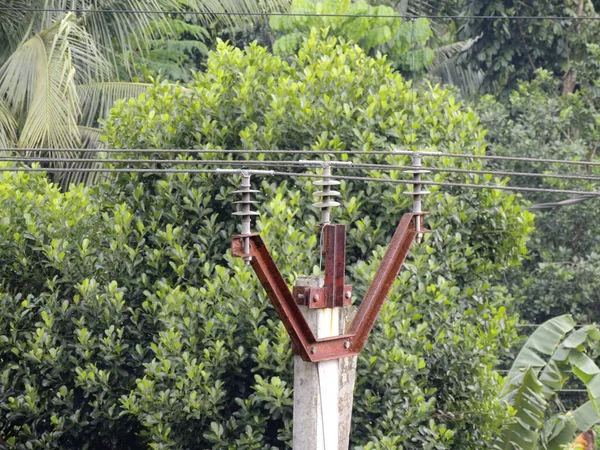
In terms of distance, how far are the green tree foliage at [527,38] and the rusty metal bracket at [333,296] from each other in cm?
1113

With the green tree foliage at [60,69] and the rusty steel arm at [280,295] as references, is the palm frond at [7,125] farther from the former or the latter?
the rusty steel arm at [280,295]

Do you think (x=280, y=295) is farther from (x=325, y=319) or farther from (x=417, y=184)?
(x=417, y=184)

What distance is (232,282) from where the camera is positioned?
6.80m

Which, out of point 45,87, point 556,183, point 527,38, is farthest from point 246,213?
point 527,38

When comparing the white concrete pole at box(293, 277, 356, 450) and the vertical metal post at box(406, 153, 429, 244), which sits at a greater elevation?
the vertical metal post at box(406, 153, 429, 244)

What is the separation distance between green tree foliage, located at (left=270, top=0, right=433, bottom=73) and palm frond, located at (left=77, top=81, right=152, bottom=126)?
8.88 feet

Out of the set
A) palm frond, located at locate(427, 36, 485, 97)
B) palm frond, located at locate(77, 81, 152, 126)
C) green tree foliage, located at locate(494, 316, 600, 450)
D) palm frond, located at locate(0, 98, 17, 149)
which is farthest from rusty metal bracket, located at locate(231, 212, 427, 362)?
palm frond, located at locate(427, 36, 485, 97)

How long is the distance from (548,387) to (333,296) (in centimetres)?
Result: 442

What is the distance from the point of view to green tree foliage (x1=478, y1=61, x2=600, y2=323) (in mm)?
14562

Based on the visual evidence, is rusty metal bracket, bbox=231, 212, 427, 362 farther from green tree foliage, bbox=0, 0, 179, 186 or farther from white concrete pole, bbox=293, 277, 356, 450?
green tree foliage, bbox=0, 0, 179, 186

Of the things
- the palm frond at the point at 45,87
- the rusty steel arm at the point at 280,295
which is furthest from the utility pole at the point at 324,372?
the palm frond at the point at 45,87

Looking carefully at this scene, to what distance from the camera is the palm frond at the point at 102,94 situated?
12414 millimetres

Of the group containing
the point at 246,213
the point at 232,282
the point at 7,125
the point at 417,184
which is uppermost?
the point at 7,125

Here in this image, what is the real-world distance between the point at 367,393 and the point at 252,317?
0.91m
